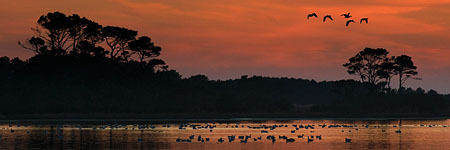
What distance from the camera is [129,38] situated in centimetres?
13575

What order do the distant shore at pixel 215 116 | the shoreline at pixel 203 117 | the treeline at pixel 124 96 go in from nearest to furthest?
the shoreline at pixel 203 117, the distant shore at pixel 215 116, the treeline at pixel 124 96

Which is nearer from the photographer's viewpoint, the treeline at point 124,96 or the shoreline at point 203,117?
the shoreline at point 203,117

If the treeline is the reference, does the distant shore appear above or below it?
below

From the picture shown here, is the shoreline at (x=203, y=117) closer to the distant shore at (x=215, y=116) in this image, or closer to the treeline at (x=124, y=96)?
the distant shore at (x=215, y=116)

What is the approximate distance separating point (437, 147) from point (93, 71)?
90.1 metres

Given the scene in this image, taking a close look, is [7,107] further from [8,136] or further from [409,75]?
[409,75]

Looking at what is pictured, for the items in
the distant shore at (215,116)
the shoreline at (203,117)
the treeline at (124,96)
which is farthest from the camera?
the treeline at (124,96)

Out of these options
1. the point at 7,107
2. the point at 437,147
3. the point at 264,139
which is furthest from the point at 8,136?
the point at 7,107

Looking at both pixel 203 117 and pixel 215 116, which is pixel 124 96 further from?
pixel 215 116

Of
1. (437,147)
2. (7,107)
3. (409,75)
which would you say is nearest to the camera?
(437,147)

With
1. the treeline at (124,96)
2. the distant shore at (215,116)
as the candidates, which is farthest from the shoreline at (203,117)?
the treeline at (124,96)

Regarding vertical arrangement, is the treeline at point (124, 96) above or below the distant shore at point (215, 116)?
above

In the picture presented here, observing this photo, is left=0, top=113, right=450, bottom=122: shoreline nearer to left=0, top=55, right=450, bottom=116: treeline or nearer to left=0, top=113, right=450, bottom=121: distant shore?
left=0, top=113, right=450, bottom=121: distant shore

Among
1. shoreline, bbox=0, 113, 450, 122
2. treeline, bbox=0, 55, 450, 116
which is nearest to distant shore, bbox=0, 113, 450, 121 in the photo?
shoreline, bbox=0, 113, 450, 122
